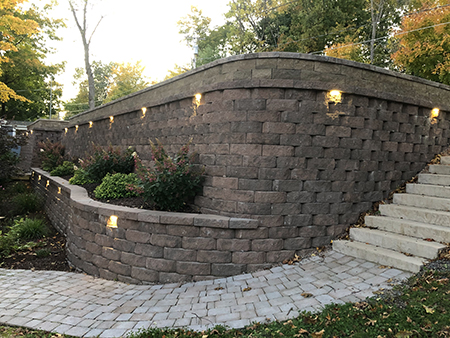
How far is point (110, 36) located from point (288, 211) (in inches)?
859

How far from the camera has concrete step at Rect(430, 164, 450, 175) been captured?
5.67 m

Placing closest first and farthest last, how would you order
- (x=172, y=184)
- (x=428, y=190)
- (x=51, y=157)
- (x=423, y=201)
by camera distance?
(x=423, y=201) → (x=172, y=184) → (x=428, y=190) → (x=51, y=157)

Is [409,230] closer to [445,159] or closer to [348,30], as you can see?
[445,159]

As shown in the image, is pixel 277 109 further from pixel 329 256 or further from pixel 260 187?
pixel 329 256

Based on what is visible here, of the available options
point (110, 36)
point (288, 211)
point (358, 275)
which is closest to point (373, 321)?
point (358, 275)

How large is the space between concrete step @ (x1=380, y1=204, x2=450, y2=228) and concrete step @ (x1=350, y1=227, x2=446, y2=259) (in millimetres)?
492

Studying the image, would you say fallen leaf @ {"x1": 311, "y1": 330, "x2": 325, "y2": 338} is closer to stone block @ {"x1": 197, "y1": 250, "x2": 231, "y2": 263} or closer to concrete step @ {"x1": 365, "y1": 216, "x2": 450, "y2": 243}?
stone block @ {"x1": 197, "y1": 250, "x2": 231, "y2": 263}

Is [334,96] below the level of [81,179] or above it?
above

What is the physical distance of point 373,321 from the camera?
2855 millimetres

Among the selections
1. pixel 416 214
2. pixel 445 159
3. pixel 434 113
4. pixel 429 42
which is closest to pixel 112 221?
pixel 416 214

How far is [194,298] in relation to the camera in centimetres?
394

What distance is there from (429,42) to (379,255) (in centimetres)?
975

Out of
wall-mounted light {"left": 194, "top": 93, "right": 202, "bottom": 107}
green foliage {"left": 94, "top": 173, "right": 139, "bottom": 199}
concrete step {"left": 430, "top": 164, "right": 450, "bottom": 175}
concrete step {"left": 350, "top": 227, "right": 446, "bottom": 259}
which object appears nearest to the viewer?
concrete step {"left": 350, "top": 227, "right": 446, "bottom": 259}

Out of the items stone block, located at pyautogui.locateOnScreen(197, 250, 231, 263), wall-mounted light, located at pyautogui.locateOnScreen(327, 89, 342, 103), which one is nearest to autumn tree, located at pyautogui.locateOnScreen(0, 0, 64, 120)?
stone block, located at pyautogui.locateOnScreen(197, 250, 231, 263)
